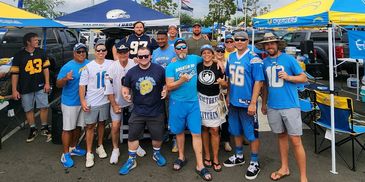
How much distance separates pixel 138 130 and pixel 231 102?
1287 mm

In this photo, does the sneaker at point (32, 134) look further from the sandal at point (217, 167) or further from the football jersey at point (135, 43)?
the sandal at point (217, 167)

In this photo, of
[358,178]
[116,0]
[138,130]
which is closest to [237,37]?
[138,130]

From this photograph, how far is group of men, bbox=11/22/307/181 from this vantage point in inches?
135

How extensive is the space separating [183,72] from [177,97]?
13.0 inches

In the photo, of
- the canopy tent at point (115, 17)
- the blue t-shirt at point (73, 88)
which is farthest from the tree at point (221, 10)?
the blue t-shirt at point (73, 88)

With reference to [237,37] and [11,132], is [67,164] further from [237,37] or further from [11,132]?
[237,37]

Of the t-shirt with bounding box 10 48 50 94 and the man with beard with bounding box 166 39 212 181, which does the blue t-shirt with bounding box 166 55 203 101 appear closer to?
the man with beard with bounding box 166 39 212 181

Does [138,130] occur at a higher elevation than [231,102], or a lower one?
lower

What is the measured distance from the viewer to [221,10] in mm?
34531

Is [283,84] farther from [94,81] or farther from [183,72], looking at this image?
[94,81]

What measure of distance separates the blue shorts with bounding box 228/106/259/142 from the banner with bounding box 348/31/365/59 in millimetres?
2059

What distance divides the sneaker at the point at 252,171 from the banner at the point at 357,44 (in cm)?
232

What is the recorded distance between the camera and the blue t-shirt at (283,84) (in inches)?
132

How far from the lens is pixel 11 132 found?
18.2ft
